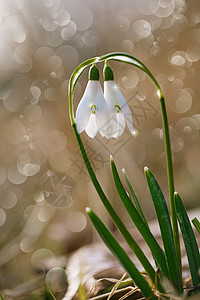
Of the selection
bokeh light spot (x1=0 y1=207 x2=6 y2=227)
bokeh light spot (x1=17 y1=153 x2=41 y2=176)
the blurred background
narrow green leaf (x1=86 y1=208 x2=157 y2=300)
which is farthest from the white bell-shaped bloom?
bokeh light spot (x1=17 y1=153 x2=41 y2=176)

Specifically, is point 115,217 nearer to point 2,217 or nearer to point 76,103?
point 2,217

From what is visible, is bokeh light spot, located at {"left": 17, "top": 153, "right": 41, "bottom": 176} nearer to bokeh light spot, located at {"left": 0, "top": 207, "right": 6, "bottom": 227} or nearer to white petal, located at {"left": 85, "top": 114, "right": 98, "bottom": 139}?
bokeh light spot, located at {"left": 0, "top": 207, "right": 6, "bottom": 227}

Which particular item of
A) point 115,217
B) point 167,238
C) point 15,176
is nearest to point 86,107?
point 115,217

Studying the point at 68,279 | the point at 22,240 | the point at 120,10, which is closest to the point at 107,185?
the point at 22,240

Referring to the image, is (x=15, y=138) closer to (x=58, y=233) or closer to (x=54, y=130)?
(x=54, y=130)

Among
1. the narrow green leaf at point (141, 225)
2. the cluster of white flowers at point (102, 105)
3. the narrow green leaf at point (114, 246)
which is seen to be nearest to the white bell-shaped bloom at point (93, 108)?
the cluster of white flowers at point (102, 105)

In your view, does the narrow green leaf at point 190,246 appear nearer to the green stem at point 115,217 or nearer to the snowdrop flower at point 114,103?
the green stem at point 115,217
